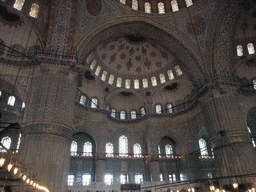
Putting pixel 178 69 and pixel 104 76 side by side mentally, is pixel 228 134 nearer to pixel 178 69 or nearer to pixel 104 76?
pixel 178 69

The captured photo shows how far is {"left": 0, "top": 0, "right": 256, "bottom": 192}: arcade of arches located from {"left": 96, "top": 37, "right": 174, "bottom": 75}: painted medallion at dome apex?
10 centimetres

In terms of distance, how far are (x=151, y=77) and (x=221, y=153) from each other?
416 inches

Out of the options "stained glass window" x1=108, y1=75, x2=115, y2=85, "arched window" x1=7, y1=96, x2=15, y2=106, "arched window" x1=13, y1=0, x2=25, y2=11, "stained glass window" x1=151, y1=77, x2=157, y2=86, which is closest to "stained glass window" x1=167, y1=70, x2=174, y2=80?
"stained glass window" x1=151, y1=77, x2=157, y2=86

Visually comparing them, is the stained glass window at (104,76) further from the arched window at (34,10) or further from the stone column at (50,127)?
the arched window at (34,10)

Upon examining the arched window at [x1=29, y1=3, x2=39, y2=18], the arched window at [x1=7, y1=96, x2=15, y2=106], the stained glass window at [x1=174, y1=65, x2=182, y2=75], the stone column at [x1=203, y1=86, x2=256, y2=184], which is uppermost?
the arched window at [x1=29, y1=3, x2=39, y2=18]

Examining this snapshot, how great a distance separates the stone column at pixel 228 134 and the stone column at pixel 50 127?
8.81m

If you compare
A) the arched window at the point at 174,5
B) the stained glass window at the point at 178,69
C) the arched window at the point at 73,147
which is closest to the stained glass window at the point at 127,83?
the stained glass window at the point at 178,69

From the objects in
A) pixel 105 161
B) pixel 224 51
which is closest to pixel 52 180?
pixel 105 161

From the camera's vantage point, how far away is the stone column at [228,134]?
42.1ft

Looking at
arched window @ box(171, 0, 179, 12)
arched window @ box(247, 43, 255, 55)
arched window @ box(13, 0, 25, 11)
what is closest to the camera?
arched window @ box(13, 0, 25, 11)

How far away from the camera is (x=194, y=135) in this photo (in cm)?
1942

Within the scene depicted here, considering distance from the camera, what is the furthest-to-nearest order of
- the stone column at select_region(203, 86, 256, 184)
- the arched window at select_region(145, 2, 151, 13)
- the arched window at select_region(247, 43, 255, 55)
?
1. the arched window at select_region(145, 2, 151, 13)
2. the arched window at select_region(247, 43, 255, 55)
3. the stone column at select_region(203, 86, 256, 184)

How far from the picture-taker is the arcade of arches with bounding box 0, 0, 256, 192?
11758mm

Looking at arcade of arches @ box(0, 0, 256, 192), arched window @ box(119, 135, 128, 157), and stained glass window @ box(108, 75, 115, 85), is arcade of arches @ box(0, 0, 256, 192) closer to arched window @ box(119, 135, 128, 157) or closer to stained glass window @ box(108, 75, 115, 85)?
stained glass window @ box(108, 75, 115, 85)
